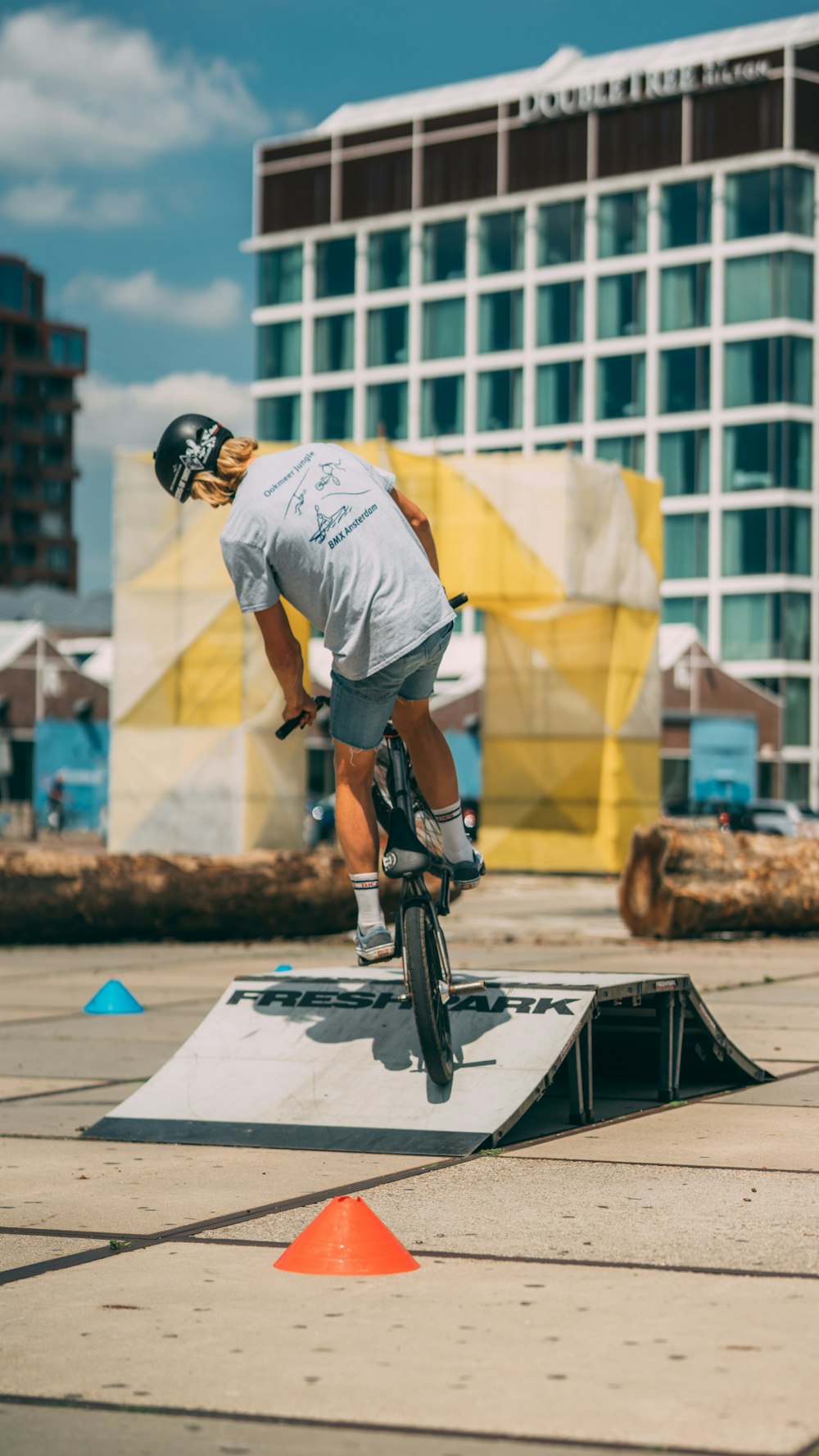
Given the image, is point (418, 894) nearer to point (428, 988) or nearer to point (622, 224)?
point (428, 988)

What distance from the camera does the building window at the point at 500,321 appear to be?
78.8m

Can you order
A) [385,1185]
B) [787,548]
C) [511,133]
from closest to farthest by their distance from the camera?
[385,1185] < [787,548] < [511,133]

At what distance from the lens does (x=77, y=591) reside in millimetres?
140375

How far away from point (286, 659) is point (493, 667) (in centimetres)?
2725

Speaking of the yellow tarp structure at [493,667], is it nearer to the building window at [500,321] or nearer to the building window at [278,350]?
the building window at [500,321]

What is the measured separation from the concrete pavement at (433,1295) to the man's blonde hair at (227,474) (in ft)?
7.17

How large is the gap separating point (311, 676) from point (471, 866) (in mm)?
42302

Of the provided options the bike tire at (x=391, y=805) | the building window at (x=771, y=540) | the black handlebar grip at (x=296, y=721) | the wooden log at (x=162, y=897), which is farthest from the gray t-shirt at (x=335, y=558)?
the building window at (x=771, y=540)

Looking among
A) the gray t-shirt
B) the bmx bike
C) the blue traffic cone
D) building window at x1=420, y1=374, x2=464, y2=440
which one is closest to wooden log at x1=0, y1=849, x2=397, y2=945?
the blue traffic cone

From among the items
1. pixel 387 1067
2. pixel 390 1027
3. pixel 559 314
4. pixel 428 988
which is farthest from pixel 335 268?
pixel 428 988

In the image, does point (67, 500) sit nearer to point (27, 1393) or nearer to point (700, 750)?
point (700, 750)

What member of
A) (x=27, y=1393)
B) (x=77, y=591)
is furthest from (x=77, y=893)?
(x=77, y=591)

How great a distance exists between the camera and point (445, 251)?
266ft

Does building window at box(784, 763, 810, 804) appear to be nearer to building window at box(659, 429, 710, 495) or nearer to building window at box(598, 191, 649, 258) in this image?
building window at box(659, 429, 710, 495)
